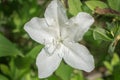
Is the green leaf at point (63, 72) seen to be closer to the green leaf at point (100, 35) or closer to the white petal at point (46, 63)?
the white petal at point (46, 63)

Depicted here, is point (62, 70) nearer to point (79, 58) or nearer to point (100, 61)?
point (79, 58)

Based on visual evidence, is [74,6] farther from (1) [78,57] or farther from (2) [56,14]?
(1) [78,57]

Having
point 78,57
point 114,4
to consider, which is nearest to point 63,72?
point 78,57

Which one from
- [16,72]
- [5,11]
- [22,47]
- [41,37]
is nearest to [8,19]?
[5,11]

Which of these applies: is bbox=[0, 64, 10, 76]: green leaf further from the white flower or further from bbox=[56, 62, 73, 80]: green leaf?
the white flower

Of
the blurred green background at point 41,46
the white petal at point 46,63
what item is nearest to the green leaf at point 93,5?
the blurred green background at point 41,46

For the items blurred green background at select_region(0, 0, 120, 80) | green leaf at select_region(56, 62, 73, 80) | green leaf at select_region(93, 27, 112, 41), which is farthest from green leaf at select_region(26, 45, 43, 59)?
green leaf at select_region(93, 27, 112, 41)
